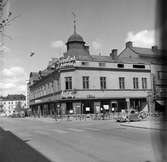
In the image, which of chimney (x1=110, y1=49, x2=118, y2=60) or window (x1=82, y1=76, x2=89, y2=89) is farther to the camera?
chimney (x1=110, y1=49, x2=118, y2=60)

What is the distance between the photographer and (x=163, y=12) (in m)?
1.79

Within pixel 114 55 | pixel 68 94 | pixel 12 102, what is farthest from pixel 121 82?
pixel 12 102

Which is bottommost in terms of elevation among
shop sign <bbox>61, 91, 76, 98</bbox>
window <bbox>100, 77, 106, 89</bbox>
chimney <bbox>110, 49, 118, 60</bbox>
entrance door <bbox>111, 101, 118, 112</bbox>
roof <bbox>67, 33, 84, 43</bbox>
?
entrance door <bbox>111, 101, 118, 112</bbox>

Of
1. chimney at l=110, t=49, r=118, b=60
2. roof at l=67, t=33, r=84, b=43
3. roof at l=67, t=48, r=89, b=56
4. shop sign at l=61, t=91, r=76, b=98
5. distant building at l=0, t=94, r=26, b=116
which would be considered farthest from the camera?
distant building at l=0, t=94, r=26, b=116

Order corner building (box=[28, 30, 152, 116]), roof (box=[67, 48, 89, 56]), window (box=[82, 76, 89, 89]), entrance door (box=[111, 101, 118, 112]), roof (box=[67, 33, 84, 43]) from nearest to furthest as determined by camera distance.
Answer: corner building (box=[28, 30, 152, 116]) < window (box=[82, 76, 89, 89]) < entrance door (box=[111, 101, 118, 112]) < roof (box=[67, 48, 89, 56]) < roof (box=[67, 33, 84, 43])

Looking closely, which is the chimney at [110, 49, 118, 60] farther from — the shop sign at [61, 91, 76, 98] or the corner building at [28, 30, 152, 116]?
the shop sign at [61, 91, 76, 98]

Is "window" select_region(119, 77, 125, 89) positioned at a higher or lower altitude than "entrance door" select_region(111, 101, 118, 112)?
higher

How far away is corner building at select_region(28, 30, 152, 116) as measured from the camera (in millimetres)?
49812

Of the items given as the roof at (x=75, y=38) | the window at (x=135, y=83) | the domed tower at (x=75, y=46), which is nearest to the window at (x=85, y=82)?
the domed tower at (x=75, y=46)

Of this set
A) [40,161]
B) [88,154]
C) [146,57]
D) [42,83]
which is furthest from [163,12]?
[42,83]

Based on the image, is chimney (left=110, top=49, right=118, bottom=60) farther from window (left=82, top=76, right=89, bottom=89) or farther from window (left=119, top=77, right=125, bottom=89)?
window (left=82, top=76, right=89, bottom=89)

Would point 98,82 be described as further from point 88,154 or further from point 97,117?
point 88,154

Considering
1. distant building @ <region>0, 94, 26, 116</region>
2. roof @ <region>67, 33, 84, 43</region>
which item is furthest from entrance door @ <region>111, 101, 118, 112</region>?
distant building @ <region>0, 94, 26, 116</region>

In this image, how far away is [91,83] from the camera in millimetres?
51531
